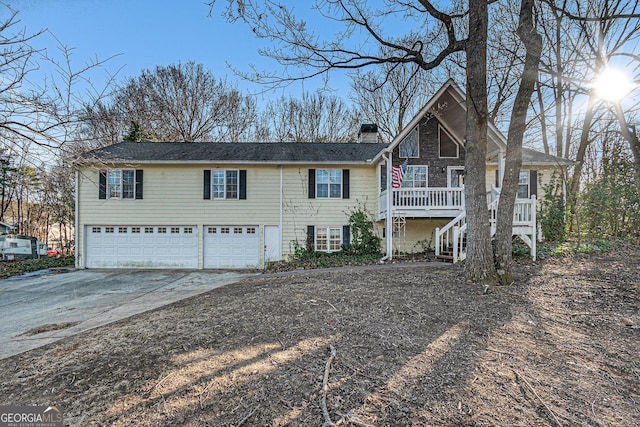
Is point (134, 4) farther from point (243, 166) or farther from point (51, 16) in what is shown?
point (243, 166)

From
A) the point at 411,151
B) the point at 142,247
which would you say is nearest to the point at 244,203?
the point at 142,247

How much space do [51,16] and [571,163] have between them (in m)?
16.6

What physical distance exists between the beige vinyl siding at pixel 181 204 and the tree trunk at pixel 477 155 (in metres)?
8.17

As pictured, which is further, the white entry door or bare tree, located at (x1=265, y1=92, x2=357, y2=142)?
bare tree, located at (x1=265, y1=92, x2=357, y2=142)

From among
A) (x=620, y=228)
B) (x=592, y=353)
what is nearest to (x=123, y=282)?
(x=592, y=353)

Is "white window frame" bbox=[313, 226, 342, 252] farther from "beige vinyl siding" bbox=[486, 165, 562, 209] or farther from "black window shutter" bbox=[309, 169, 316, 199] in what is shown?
"beige vinyl siding" bbox=[486, 165, 562, 209]

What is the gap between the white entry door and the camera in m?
12.9

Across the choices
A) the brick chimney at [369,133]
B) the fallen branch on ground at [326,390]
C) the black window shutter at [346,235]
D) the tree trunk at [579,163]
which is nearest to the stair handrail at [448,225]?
the black window shutter at [346,235]

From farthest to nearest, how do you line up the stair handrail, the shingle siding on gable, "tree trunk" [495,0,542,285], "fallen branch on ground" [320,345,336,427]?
the shingle siding on gable → the stair handrail → "tree trunk" [495,0,542,285] → "fallen branch on ground" [320,345,336,427]

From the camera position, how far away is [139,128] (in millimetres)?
16172

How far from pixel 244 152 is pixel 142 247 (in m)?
5.94

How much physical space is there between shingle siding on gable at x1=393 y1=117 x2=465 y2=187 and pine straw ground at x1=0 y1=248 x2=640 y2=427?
290 inches

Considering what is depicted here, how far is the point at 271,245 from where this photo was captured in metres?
13.0

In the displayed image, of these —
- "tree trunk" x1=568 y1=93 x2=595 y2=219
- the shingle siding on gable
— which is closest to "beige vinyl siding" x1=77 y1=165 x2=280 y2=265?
the shingle siding on gable
